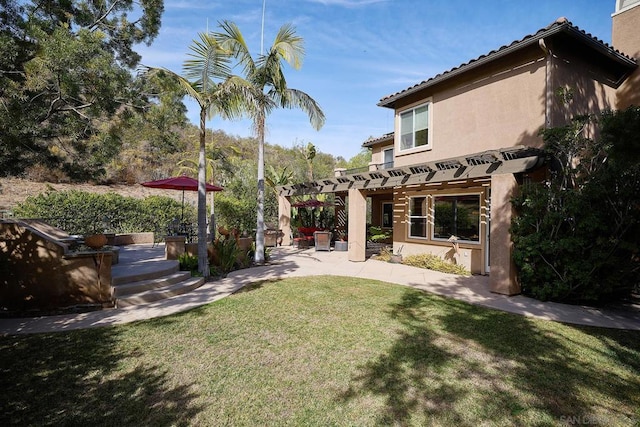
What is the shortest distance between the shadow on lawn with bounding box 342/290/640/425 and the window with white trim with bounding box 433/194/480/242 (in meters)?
5.68

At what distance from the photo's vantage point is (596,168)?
733 centimetres

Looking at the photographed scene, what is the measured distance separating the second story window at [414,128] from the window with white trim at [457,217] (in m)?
2.43

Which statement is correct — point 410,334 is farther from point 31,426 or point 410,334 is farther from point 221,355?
point 31,426

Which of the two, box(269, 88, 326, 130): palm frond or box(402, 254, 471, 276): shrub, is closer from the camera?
box(402, 254, 471, 276): shrub

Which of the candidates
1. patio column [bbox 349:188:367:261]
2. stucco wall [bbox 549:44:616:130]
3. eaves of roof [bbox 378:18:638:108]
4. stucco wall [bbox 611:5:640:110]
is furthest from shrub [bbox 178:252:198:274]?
stucco wall [bbox 611:5:640:110]

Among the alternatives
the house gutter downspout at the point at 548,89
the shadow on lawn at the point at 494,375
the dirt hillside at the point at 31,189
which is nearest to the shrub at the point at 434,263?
the shadow on lawn at the point at 494,375

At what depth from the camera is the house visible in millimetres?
8242

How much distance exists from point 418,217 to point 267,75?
8.50m

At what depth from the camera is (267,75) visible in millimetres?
11734

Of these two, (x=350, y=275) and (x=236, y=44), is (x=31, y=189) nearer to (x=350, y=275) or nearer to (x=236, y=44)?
(x=236, y=44)

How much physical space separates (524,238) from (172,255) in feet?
34.7

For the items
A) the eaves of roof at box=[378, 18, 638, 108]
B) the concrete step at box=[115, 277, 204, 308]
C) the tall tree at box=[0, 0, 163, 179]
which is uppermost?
the eaves of roof at box=[378, 18, 638, 108]

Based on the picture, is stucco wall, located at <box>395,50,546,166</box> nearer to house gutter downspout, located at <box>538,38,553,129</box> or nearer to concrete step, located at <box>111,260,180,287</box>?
house gutter downspout, located at <box>538,38,553,129</box>

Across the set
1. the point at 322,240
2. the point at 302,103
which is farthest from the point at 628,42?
the point at 322,240
